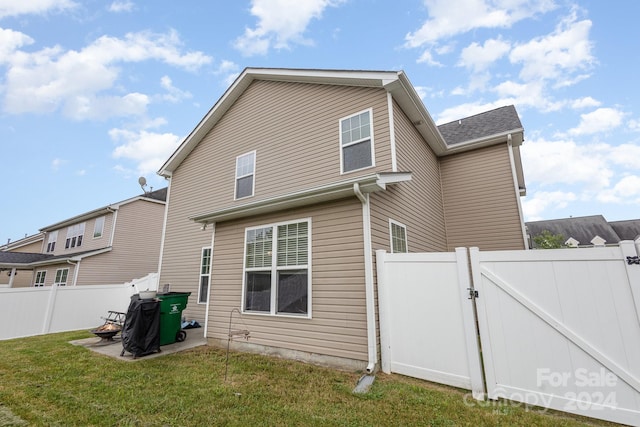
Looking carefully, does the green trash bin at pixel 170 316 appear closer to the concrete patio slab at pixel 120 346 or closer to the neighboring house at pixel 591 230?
the concrete patio slab at pixel 120 346

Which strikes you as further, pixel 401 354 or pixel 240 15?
pixel 240 15

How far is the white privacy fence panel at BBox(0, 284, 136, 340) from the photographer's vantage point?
8.21m

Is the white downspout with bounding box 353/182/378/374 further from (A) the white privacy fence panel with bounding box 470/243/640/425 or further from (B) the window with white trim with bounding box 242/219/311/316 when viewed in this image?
(A) the white privacy fence panel with bounding box 470/243/640/425

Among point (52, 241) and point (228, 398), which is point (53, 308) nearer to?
point (228, 398)

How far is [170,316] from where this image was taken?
20.6 feet

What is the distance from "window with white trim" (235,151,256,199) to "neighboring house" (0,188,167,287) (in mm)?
10508

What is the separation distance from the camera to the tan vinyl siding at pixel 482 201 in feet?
25.6

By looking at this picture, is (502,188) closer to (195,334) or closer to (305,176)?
(305,176)

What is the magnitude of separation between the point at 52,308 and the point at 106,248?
228 inches

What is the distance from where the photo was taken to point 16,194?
35.1m

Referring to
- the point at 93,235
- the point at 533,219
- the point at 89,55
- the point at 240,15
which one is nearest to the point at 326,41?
the point at 240,15

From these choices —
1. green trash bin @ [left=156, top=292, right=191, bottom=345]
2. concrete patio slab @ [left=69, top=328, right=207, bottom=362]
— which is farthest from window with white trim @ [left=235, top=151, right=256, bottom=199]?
concrete patio slab @ [left=69, top=328, right=207, bottom=362]

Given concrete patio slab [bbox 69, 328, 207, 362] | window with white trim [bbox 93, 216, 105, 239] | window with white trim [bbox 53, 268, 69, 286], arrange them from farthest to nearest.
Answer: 1. window with white trim [bbox 93, 216, 105, 239]
2. window with white trim [bbox 53, 268, 69, 286]
3. concrete patio slab [bbox 69, 328, 207, 362]

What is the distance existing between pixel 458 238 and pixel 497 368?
19.2 feet
